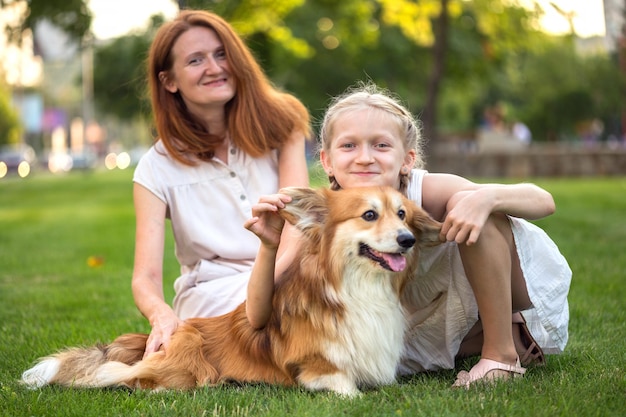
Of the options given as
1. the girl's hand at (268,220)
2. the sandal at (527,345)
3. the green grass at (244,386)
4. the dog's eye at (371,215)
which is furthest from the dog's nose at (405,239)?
the sandal at (527,345)

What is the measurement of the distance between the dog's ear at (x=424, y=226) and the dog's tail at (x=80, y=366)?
1.47m

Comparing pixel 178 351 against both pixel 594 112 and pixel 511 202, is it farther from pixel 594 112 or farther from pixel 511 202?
pixel 594 112

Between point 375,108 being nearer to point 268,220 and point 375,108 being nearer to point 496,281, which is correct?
point 268,220

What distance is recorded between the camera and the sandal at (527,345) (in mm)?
3801

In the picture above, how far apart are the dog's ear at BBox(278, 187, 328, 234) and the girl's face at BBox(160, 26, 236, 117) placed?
4.10 feet

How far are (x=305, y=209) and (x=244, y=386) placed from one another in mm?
887

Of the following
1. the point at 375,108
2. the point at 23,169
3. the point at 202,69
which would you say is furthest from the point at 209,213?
the point at 23,169

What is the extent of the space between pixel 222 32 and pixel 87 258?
5.53 meters

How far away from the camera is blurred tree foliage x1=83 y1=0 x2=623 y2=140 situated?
1836cm

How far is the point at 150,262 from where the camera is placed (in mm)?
4191

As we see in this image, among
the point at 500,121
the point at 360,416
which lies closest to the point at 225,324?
the point at 360,416

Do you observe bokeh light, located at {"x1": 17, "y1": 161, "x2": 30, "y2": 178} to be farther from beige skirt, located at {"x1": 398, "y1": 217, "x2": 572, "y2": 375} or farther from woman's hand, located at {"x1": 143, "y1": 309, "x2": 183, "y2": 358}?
beige skirt, located at {"x1": 398, "y1": 217, "x2": 572, "y2": 375}

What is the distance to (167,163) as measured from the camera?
Result: 4.39 metres

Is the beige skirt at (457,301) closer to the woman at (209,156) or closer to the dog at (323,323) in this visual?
the dog at (323,323)
